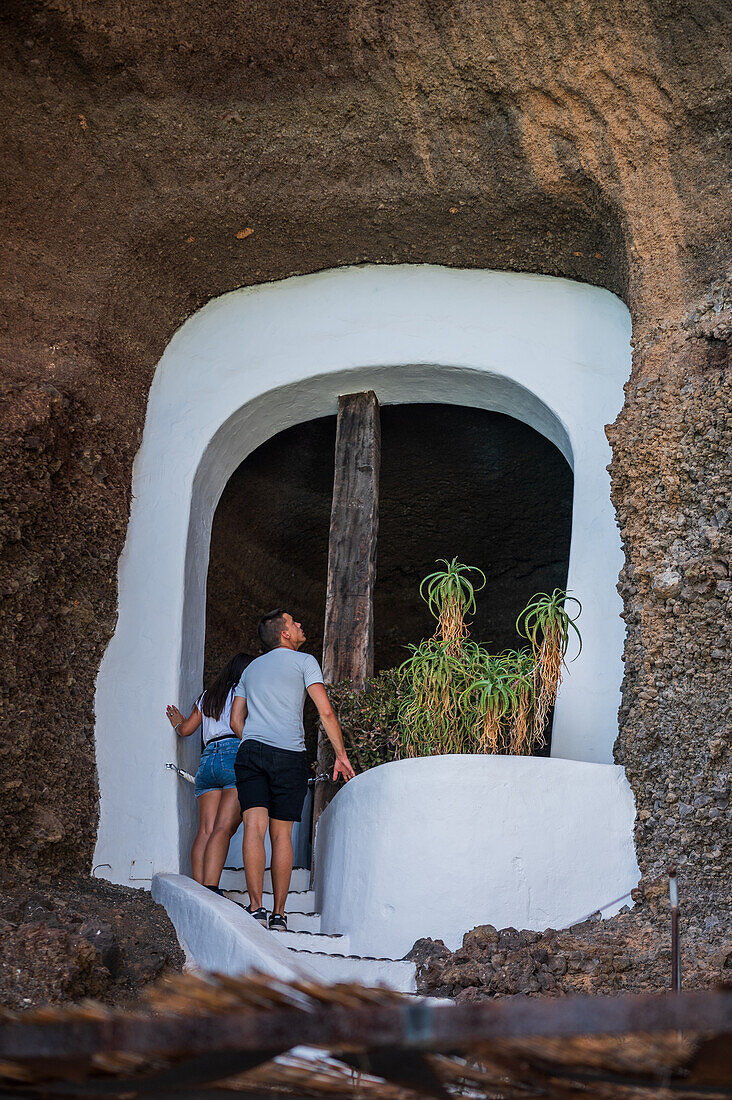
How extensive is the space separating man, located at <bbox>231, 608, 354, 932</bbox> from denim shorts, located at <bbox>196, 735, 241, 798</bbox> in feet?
1.33

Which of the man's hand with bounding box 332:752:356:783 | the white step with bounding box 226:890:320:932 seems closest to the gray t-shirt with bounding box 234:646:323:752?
the man's hand with bounding box 332:752:356:783

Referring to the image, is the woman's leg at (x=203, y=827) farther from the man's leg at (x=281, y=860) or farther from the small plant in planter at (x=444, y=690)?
the small plant in planter at (x=444, y=690)

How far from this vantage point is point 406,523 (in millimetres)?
8867

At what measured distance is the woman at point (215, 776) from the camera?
205 inches

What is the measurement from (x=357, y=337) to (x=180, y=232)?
3.57 feet

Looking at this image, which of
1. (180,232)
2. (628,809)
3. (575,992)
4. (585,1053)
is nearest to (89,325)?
(180,232)

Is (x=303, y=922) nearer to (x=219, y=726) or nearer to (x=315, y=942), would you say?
(x=315, y=942)

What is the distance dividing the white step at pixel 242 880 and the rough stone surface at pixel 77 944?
0.83 metres

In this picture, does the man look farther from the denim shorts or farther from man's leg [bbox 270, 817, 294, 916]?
the denim shorts

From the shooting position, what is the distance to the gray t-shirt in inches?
189

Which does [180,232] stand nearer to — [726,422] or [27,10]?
[27,10]

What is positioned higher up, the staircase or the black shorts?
the black shorts

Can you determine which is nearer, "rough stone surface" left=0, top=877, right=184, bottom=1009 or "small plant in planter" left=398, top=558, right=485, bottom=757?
"rough stone surface" left=0, top=877, right=184, bottom=1009

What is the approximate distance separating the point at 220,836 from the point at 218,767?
33cm
